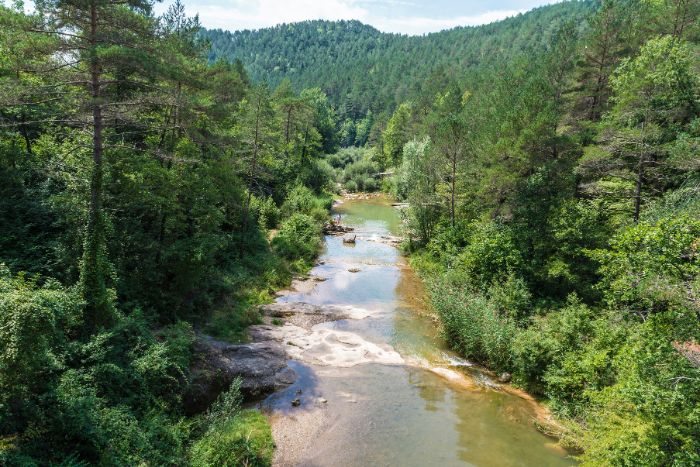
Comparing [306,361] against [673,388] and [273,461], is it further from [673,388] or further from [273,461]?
[673,388]

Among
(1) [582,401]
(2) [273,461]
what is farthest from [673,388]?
(2) [273,461]

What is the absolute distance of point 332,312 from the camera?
912 inches

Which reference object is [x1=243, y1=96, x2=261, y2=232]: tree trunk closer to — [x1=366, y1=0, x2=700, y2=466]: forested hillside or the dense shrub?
[x1=366, y1=0, x2=700, y2=466]: forested hillside

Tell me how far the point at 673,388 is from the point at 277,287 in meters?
20.9

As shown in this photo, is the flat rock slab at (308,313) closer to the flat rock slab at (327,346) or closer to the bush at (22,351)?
the flat rock slab at (327,346)

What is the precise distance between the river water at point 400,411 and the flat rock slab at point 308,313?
593 mm


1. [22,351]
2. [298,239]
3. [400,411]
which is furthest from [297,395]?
[298,239]

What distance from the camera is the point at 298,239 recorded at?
32.5 m

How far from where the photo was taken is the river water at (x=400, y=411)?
41.4 ft

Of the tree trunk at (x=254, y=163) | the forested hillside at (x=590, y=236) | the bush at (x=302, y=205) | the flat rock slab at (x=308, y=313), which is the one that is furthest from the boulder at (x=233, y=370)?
the bush at (x=302, y=205)

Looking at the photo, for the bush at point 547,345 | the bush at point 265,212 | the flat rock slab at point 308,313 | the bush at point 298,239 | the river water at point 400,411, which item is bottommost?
the river water at point 400,411

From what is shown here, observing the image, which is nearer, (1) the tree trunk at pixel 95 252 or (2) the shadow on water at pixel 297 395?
(1) the tree trunk at pixel 95 252

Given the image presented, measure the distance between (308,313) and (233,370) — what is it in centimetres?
771

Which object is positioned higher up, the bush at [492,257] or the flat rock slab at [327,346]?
the bush at [492,257]
